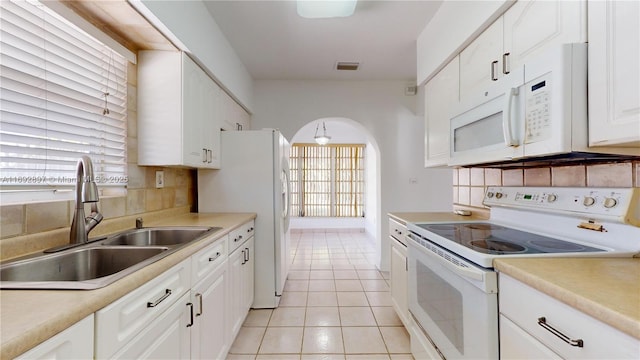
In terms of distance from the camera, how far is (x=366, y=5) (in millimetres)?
2225

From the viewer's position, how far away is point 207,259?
5.07 ft

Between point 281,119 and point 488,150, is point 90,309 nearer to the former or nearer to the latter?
point 488,150

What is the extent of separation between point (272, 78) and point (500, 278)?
11.3 ft

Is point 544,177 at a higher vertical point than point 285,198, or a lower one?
higher

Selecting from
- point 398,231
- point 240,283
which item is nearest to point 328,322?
point 240,283

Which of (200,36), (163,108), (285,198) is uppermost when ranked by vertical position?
(200,36)

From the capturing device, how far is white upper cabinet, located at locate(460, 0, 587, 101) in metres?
1.12

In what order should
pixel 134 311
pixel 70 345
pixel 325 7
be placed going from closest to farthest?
pixel 70 345 < pixel 134 311 < pixel 325 7

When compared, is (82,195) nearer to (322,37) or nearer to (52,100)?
(52,100)

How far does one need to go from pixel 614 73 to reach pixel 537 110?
24 centimetres

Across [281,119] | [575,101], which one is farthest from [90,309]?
[281,119]

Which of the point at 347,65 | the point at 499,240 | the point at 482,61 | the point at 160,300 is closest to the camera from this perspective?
the point at 160,300

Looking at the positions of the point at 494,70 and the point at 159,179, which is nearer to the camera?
the point at 494,70

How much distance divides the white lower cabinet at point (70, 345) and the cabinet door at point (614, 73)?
1.66 m
